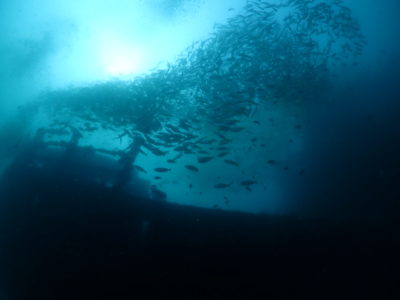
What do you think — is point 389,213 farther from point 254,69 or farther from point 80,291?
point 80,291

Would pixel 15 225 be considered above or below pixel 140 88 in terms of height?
below

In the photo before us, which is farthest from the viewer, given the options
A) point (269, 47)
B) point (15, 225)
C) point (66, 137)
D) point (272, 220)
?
point (66, 137)

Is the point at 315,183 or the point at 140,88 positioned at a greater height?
the point at 140,88

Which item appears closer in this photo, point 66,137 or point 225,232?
point 225,232

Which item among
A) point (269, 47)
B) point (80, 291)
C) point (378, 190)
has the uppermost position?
point (269, 47)

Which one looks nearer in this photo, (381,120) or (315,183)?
(381,120)

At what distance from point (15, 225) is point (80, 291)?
6.82 m

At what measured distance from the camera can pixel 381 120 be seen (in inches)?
778

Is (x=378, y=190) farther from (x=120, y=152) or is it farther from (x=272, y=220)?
(x=120, y=152)

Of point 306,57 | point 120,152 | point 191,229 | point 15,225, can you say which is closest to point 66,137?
point 120,152

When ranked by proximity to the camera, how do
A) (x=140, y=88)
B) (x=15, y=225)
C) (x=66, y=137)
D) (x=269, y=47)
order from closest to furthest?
1. (x=269, y=47)
2. (x=15, y=225)
3. (x=140, y=88)
4. (x=66, y=137)

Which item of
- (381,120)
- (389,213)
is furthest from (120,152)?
(381,120)

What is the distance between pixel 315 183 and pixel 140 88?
54.4 feet

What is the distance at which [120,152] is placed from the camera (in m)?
19.9
